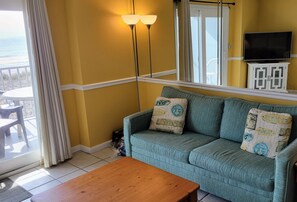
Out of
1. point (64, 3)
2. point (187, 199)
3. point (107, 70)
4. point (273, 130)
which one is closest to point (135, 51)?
point (107, 70)

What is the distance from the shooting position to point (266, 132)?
7.43ft

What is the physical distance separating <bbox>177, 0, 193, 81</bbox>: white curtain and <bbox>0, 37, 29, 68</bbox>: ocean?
1.92 meters

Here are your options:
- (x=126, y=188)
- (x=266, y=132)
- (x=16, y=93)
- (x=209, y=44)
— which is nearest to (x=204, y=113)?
(x=266, y=132)

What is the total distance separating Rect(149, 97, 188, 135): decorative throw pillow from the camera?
2918 mm

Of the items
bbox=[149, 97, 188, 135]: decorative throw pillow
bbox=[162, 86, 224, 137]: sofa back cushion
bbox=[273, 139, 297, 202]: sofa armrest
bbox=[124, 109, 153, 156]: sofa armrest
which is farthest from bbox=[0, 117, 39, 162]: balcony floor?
bbox=[273, 139, 297, 202]: sofa armrest

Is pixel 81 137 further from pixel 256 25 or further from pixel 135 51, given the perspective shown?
pixel 256 25

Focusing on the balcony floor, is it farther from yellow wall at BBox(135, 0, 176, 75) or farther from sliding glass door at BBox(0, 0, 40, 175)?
yellow wall at BBox(135, 0, 176, 75)

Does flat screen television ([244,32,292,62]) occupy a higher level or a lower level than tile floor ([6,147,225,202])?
higher

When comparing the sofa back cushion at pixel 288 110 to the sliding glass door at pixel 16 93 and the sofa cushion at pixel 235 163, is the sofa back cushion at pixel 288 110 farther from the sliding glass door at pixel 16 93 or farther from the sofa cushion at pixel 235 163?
the sliding glass door at pixel 16 93

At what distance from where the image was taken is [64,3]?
10.8 feet

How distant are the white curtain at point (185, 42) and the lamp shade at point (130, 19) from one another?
0.58 m

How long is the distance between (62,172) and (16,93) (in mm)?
1050

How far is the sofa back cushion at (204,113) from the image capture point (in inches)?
109

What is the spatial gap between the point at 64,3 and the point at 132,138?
6.06 ft
